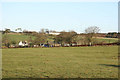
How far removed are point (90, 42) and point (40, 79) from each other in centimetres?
7546

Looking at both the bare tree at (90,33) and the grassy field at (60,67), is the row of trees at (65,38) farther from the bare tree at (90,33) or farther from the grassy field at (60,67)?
the grassy field at (60,67)

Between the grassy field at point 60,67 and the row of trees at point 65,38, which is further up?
the row of trees at point 65,38

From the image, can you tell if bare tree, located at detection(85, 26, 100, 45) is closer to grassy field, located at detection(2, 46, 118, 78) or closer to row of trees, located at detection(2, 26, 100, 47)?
row of trees, located at detection(2, 26, 100, 47)

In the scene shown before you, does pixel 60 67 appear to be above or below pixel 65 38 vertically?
below

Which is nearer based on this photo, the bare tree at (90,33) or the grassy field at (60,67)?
the grassy field at (60,67)

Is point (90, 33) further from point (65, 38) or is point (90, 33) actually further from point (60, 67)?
point (60, 67)

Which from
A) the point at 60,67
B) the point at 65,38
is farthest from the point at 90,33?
the point at 60,67

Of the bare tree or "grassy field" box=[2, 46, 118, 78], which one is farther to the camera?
the bare tree

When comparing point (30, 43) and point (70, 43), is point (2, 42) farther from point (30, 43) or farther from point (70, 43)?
point (70, 43)

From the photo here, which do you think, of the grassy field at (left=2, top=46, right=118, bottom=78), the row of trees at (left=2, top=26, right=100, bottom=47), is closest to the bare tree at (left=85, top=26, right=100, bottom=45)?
the row of trees at (left=2, top=26, right=100, bottom=47)

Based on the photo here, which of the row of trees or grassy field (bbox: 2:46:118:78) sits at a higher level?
the row of trees

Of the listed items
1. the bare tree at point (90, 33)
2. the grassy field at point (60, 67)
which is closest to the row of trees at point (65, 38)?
the bare tree at point (90, 33)

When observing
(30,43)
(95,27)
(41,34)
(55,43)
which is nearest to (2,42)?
(30,43)

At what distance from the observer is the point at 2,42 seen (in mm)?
88500
